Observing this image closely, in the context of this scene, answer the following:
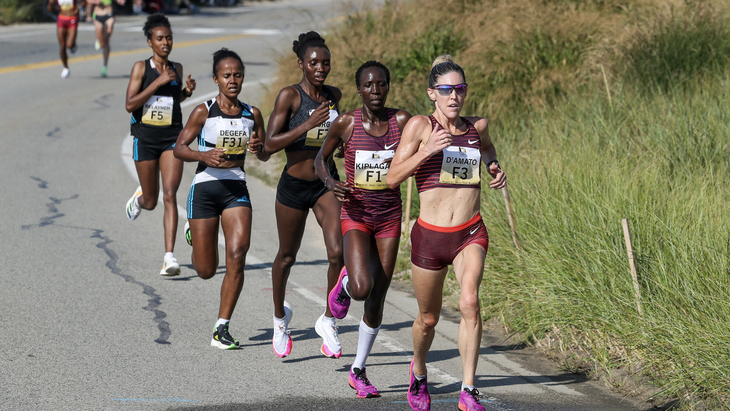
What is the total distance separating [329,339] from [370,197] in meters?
1.23

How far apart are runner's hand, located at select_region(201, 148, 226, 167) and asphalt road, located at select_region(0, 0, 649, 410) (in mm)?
1350

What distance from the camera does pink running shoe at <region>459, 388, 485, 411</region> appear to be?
4921 mm

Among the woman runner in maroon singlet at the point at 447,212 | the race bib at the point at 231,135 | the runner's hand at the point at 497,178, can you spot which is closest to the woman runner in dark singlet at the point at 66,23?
the race bib at the point at 231,135

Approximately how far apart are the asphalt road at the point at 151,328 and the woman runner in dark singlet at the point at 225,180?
20.1 inches

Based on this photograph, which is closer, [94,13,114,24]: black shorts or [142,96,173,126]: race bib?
[142,96,173,126]: race bib

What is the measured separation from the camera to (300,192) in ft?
20.7

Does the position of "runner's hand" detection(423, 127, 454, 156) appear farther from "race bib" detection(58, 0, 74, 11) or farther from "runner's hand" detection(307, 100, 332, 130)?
"race bib" detection(58, 0, 74, 11)

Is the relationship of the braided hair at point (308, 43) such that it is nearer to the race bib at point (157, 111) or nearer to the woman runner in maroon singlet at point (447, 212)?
the woman runner in maroon singlet at point (447, 212)

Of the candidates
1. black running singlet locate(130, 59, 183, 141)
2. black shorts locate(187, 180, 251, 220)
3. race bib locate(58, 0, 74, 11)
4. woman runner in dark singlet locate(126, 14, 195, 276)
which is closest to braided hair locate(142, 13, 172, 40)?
woman runner in dark singlet locate(126, 14, 195, 276)

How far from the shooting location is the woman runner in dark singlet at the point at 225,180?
20.5 feet

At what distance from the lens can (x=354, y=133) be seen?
5.62 meters

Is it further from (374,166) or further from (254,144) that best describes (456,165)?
(254,144)

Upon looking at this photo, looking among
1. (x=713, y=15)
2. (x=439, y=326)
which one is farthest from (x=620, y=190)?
(x=713, y=15)

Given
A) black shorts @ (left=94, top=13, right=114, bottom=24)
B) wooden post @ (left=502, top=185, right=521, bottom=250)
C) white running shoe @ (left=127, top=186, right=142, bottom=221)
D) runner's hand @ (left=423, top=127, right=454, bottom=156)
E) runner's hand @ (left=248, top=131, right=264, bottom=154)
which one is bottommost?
white running shoe @ (left=127, top=186, right=142, bottom=221)
